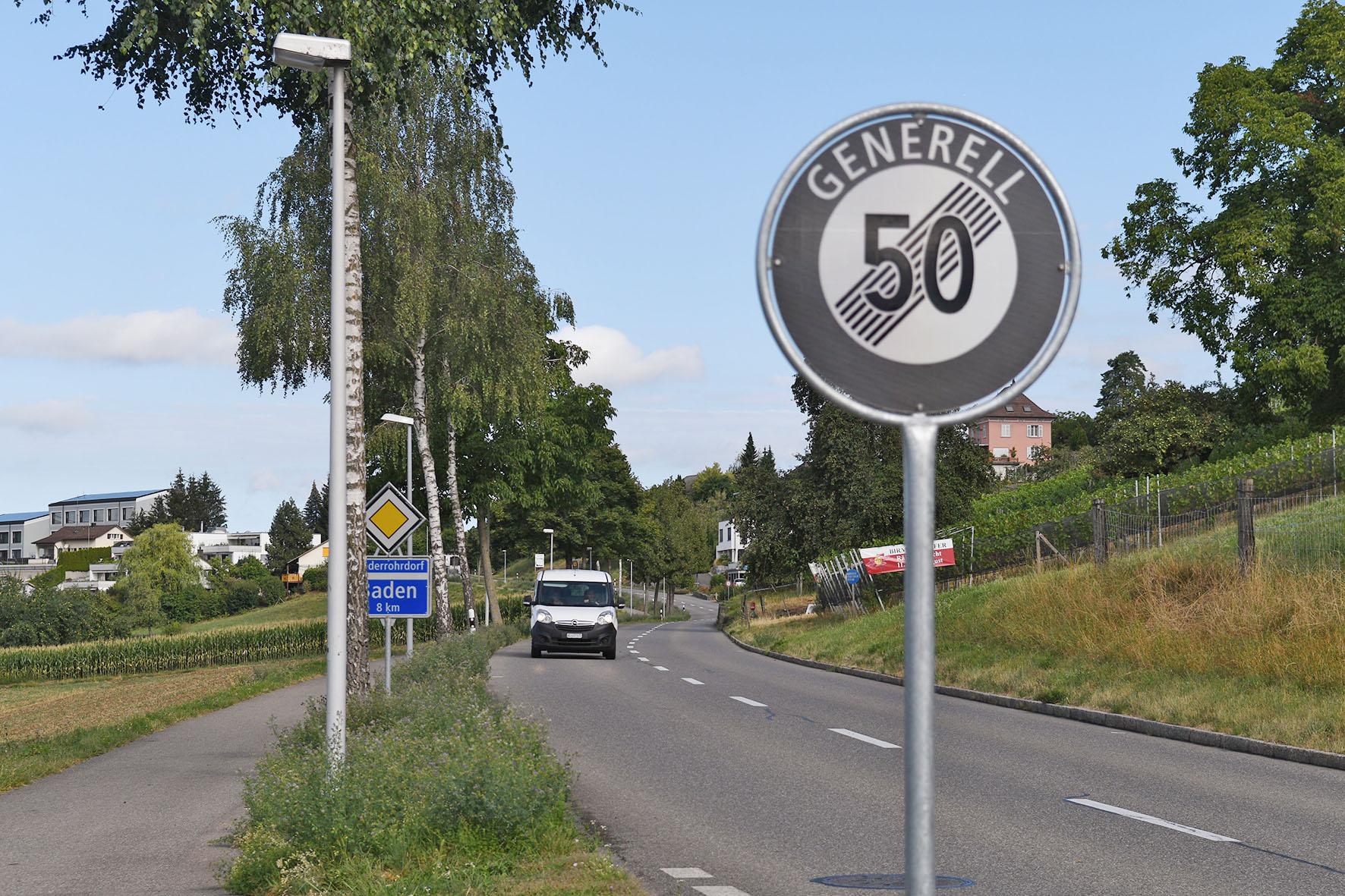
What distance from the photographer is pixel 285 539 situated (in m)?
159

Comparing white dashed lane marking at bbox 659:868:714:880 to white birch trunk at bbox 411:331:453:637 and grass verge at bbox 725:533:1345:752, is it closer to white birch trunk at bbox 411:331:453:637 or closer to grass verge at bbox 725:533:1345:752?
grass verge at bbox 725:533:1345:752

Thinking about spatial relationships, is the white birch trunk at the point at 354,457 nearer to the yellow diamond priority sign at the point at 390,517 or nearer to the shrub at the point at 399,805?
the yellow diamond priority sign at the point at 390,517

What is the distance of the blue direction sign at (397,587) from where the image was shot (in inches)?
672

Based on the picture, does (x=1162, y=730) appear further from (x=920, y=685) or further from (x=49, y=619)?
(x=49, y=619)

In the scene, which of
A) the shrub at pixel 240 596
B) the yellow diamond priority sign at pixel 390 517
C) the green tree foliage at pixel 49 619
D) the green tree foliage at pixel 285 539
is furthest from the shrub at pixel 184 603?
the yellow diamond priority sign at pixel 390 517

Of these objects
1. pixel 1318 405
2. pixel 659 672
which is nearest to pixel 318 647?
pixel 659 672

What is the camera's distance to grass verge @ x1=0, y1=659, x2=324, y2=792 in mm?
14930

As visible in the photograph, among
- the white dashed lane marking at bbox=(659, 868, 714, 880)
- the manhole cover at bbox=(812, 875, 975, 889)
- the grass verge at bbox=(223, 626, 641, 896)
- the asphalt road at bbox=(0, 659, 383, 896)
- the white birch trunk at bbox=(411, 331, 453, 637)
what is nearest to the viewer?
the grass verge at bbox=(223, 626, 641, 896)

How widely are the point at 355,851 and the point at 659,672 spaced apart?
63.7 ft

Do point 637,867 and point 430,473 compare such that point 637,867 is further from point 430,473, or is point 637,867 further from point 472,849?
point 430,473

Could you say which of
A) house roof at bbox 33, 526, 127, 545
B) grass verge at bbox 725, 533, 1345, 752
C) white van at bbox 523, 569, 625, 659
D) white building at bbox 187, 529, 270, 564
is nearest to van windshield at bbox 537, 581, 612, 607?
white van at bbox 523, 569, 625, 659

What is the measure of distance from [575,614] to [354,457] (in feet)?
53.8

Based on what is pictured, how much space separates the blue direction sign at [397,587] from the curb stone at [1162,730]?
6737 mm

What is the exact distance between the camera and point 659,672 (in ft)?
87.0
